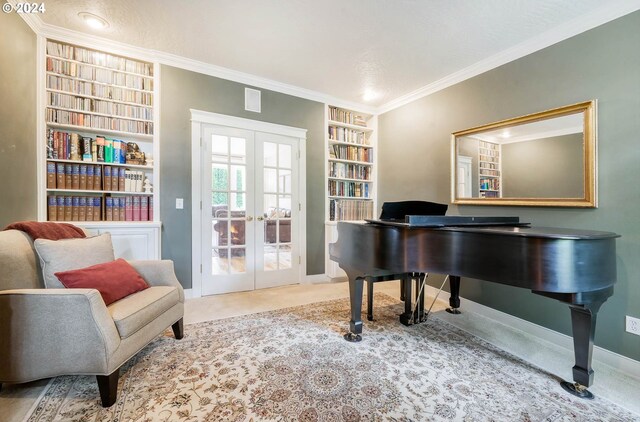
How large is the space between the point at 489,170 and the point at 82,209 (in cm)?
400

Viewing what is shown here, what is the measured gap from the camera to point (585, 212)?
6.93 feet

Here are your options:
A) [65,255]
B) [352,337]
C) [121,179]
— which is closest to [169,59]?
[121,179]

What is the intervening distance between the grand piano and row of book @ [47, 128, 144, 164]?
99.9 inches

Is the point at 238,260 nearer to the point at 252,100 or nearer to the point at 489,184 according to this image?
the point at 252,100

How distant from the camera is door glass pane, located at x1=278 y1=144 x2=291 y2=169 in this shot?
358 cm

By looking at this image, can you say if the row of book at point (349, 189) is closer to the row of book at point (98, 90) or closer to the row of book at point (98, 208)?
the row of book at point (98, 208)

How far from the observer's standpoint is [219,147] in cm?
321

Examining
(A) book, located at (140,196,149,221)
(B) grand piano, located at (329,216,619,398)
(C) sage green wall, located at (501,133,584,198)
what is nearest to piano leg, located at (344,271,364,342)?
(B) grand piano, located at (329,216,619,398)

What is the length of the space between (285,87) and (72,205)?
102 inches

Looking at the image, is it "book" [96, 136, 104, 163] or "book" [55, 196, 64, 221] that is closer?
"book" [55, 196, 64, 221]

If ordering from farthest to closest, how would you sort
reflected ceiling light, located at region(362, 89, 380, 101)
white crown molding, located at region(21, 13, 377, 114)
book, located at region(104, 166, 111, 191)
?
reflected ceiling light, located at region(362, 89, 380, 101) < book, located at region(104, 166, 111, 191) < white crown molding, located at region(21, 13, 377, 114)

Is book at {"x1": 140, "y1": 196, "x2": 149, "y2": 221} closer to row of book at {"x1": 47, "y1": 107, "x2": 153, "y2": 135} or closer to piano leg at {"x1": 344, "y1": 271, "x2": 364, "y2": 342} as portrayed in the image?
row of book at {"x1": 47, "y1": 107, "x2": 153, "y2": 135}

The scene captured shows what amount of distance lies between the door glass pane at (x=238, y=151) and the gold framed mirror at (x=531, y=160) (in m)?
2.44

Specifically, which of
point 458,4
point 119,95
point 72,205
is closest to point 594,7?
point 458,4
